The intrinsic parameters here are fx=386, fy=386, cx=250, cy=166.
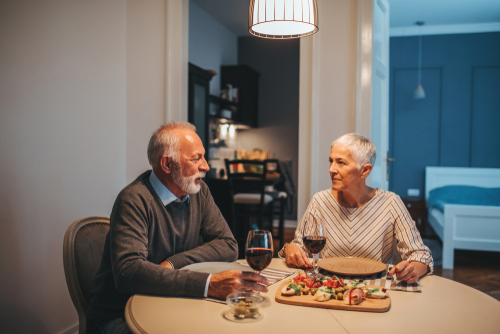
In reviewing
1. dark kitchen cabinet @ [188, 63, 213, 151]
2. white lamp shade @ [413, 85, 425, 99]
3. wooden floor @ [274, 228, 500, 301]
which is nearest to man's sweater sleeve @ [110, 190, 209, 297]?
dark kitchen cabinet @ [188, 63, 213, 151]

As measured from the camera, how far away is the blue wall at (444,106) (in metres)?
5.66

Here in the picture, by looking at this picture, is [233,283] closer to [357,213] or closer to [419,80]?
[357,213]

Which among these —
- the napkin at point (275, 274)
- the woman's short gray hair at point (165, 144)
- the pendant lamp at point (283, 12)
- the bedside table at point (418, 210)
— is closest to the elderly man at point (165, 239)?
the woman's short gray hair at point (165, 144)

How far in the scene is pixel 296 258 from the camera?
1350 millimetres

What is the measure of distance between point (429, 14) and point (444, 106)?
1.36 meters

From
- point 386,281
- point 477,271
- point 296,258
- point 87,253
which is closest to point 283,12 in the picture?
point 296,258

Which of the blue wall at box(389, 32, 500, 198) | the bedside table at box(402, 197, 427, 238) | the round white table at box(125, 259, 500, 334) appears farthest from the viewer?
the blue wall at box(389, 32, 500, 198)

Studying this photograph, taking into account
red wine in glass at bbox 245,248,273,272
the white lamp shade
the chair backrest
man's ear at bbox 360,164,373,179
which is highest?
the white lamp shade

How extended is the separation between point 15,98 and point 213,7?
12.6 ft

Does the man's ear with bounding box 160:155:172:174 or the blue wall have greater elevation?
the blue wall

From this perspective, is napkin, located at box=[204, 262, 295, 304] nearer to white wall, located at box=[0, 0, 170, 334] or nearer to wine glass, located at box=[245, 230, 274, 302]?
wine glass, located at box=[245, 230, 274, 302]

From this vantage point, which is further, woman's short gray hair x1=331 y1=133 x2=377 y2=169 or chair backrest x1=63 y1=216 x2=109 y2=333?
woman's short gray hair x1=331 y1=133 x2=377 y2=169

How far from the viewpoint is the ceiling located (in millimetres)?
5016

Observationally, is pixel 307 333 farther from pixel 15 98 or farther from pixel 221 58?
pixel 221 58
